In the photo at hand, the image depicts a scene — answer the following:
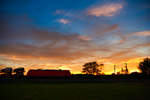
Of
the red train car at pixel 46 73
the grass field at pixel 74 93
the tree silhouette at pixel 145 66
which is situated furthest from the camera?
the tree silhouette at pixel 145 66

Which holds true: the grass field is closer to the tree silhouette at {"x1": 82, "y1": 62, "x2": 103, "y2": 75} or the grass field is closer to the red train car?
the red train car

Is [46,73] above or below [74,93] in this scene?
above

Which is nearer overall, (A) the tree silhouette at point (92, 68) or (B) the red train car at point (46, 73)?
(B) the red train car at point (46, 73)

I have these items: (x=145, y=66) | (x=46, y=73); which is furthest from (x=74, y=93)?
(x=145, y=66)

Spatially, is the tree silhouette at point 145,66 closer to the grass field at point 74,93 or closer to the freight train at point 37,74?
the freight train at point 37,74

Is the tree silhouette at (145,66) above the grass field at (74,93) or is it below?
above

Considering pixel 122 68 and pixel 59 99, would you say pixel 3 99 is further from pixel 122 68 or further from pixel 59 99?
pixel 122 68

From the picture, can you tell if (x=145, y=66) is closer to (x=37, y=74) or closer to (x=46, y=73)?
(x=46, y=73)

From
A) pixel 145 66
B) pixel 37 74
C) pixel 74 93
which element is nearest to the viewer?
pixel 74 93

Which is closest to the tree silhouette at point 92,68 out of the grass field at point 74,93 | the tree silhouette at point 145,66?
the tree silhouette at point 145,66

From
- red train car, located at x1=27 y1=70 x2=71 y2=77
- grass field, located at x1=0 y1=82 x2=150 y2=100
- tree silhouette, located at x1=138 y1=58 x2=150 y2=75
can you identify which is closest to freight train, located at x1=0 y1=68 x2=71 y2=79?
red train car, located at x1=27 y1=70 x2=71 y2=77

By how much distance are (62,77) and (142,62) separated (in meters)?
55.0

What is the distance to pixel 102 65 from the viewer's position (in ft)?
304

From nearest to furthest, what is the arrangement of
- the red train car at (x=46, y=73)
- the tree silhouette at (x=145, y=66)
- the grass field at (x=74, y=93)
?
the grass field at (x=74, y=93) → the red train car at (x=46, y=73) → the tree silhouette at (x=145, y=66)
